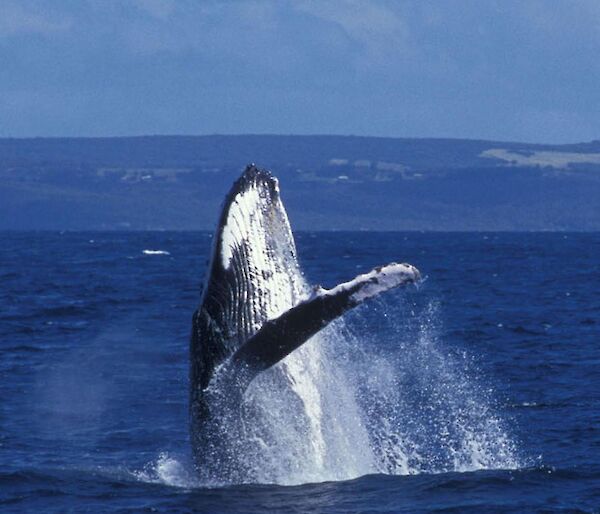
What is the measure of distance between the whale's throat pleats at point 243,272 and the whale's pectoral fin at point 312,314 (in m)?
0.33

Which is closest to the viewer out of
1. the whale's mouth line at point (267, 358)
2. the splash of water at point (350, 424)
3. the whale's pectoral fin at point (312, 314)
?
the whale's pectoral fin at point (312, 314)

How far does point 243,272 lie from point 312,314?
84 cm

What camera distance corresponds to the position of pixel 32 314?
105 feet

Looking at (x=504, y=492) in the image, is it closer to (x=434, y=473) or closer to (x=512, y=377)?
(x=434, y=473)

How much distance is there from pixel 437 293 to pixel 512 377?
→ 19353 mm

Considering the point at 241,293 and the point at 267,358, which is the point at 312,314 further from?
the point at 241,293

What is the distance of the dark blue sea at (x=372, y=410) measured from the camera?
41.3ft

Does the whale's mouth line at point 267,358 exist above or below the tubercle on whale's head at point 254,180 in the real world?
below

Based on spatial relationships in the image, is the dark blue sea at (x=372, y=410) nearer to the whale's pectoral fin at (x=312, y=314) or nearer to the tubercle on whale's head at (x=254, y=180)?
the whale's pectoral fin at (x=312, y=314)

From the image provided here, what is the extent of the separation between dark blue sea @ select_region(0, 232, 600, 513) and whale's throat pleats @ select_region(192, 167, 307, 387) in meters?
1.45

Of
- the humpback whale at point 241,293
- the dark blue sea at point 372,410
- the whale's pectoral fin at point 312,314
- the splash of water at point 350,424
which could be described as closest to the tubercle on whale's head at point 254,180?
the humpback whale at point 241,293

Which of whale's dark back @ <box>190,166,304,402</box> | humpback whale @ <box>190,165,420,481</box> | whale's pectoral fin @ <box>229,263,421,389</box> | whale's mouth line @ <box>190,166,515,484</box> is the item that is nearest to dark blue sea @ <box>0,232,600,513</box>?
whale's mouth line @ <box>190,166,515,484</box>

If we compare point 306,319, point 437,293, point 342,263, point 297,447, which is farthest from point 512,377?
point 342,263

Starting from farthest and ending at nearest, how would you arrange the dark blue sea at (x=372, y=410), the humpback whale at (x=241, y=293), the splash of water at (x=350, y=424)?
the dark blue sea at (x=372, y=410) < the splash of water at (x=350, y=424) < the humpback whale at (x=241, y=293)
